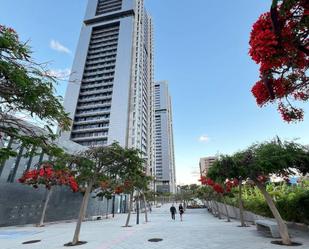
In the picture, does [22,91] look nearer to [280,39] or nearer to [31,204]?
[280,39]

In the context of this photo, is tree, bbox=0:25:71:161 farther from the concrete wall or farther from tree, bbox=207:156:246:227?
the concrete wall

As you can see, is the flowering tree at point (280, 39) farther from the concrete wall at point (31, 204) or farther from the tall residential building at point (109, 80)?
the tall residential building at point (109, 80)

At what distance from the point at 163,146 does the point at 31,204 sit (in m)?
125

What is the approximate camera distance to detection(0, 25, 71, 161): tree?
3393mm

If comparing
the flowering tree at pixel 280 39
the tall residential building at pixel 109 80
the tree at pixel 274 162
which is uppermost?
the tall residential building at pixel 109 80


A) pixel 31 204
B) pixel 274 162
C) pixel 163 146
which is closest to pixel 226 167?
pixel 274 162

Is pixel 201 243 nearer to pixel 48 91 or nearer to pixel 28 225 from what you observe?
pixel 48 91

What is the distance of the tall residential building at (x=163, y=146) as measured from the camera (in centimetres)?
13425

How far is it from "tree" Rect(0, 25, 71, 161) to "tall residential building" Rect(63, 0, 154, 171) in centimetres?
5217

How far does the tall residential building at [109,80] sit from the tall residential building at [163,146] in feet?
146

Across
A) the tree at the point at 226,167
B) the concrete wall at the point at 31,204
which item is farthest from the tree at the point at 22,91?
the concrete wall at the point at 31,204

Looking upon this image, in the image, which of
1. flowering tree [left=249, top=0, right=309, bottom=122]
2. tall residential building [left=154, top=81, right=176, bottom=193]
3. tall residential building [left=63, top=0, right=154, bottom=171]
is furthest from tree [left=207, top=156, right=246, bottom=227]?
tall residential building [left=154, top=81, right=176, bottom=193]

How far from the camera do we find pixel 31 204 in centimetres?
2178

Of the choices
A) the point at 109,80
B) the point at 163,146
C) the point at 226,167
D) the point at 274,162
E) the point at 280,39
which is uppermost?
the point at 163,146
